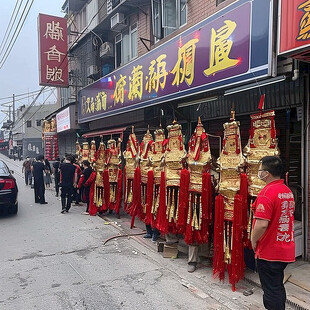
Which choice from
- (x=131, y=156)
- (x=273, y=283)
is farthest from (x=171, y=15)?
(x=273, y=283)

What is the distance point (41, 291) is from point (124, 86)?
5.61 metres

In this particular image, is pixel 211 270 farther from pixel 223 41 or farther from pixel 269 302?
pixel 223 41

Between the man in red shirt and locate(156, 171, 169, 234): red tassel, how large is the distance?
7.49ft

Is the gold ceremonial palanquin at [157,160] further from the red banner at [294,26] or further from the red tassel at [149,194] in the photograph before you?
the red banner at [294,26]

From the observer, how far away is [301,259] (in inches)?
175

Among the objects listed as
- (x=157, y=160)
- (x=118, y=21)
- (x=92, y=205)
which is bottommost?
(x=92, y=205)

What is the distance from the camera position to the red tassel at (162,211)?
4952mm

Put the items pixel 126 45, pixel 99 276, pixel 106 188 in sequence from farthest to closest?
pixel 126 45
pixel 106 188
pixel 99 276

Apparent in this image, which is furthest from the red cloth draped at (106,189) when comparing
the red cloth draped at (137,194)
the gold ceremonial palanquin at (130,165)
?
the red cloth draped at (137,194)

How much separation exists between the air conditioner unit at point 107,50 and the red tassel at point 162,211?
841cm

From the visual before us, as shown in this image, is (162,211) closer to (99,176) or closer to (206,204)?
(206,204)

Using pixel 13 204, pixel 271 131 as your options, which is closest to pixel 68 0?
pixel 13 204

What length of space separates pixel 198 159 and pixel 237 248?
1417mm

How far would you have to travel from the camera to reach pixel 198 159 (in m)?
4.48
